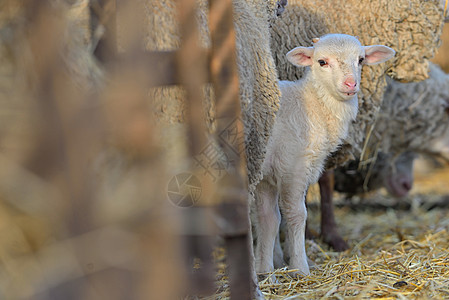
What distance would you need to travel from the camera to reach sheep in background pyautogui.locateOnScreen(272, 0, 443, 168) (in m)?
3.32

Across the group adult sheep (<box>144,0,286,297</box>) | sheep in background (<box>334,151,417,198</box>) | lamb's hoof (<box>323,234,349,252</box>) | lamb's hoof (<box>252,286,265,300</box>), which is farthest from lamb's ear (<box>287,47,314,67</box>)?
sheep in background (<box>334,151,417,198</box>)

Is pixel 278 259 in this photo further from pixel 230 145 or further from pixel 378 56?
pixel 230 145

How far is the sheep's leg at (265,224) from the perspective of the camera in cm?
279

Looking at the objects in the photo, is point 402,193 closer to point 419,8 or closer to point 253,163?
point 419,8

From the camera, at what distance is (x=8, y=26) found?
43.9 inches

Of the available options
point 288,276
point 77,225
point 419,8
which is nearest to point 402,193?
point 419,8

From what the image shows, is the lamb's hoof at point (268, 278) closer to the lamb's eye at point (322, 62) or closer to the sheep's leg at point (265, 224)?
the sheep's leg at point (265, 224)

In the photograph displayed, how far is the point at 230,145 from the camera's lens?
5.03 feet

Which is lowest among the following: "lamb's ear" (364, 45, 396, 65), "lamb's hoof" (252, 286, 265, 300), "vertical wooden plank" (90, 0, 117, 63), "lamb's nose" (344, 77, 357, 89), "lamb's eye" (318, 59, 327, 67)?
"lamb's hoof" (252, 286, 265, 300)

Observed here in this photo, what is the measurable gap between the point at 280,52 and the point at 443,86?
2023 millimetres

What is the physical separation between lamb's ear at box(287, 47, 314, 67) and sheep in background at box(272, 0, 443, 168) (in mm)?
403

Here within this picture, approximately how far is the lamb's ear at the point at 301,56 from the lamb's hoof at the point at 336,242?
1532 mm

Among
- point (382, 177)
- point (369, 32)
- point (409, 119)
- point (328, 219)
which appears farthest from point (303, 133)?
point (382, 177)

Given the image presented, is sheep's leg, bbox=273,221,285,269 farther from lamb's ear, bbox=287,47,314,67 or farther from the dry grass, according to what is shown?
lamb's ear, bbox=287,47,314,67
